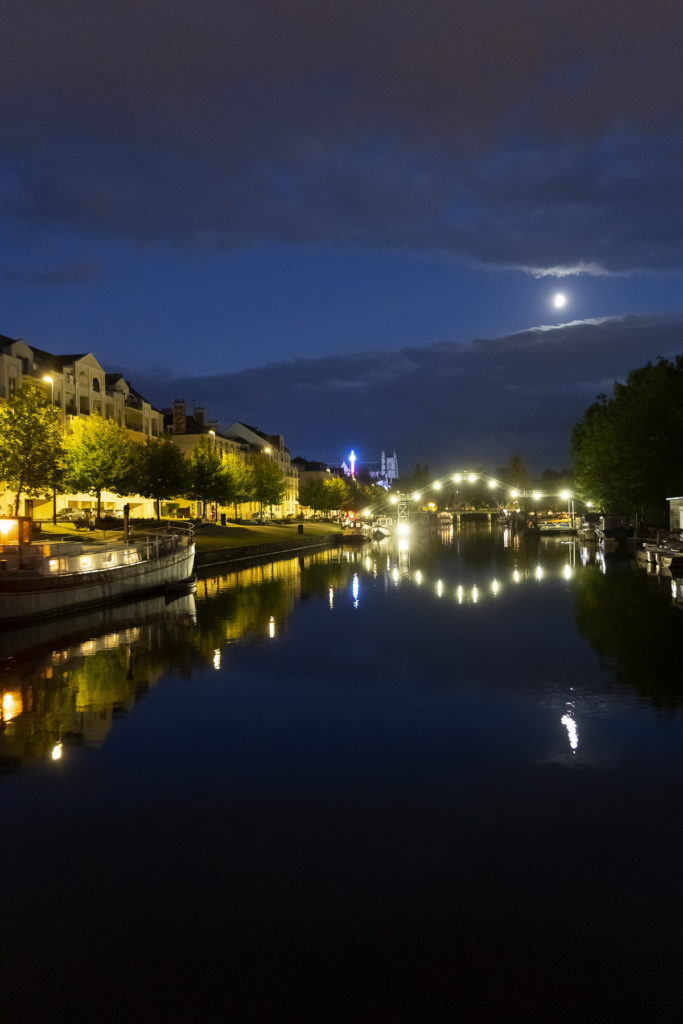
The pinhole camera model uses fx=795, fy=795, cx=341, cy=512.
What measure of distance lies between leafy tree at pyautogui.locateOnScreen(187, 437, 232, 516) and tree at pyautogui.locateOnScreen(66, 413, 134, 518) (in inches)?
711

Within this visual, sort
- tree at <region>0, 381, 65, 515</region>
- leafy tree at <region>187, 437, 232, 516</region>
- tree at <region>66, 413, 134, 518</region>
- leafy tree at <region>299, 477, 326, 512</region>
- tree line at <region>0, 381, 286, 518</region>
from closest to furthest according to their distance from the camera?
1. tree at <region>0, 381, 65, 515</region>
2. tree line at <region>0, 381, 286, 518</region>
3. tree at <region>66, 413, 134, 518</region>
4. leafy tree at <region>187, 437, 232, 516</region>
5. leafy tree at <region>299, 477, 326, 512</region>

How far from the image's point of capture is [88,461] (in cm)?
5975

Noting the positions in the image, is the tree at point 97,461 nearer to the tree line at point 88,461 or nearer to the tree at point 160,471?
the tree line at point 88,461

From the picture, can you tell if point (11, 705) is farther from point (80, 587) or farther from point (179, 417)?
point (179, 417)

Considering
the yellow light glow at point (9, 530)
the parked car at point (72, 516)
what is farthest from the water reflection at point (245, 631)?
the parked car at point (72, 516)

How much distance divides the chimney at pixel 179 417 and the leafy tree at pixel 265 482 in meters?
10.6

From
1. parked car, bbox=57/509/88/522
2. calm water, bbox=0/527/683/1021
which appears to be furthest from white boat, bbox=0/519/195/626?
parked car, bbox=57/509/88/522

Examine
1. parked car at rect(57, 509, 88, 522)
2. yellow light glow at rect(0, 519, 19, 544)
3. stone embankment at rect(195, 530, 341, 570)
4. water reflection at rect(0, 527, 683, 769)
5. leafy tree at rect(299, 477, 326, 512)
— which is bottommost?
water reflection at rect(0, 527, 683, 769)

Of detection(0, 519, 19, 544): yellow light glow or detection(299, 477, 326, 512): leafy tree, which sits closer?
detection(0, 519, 19, 544): yellow light glow

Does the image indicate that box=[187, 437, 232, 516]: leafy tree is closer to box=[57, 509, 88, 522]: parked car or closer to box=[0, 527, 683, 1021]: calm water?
box=[57, 509, 88, 522]: parked car

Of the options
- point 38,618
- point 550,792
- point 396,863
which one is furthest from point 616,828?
point 38,618

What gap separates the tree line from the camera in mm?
50750

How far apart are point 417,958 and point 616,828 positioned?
3643mm

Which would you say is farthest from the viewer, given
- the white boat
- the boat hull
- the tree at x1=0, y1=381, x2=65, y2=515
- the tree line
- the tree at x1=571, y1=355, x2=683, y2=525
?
the tree at x1=571, y1=355, x2=683, y2=525
